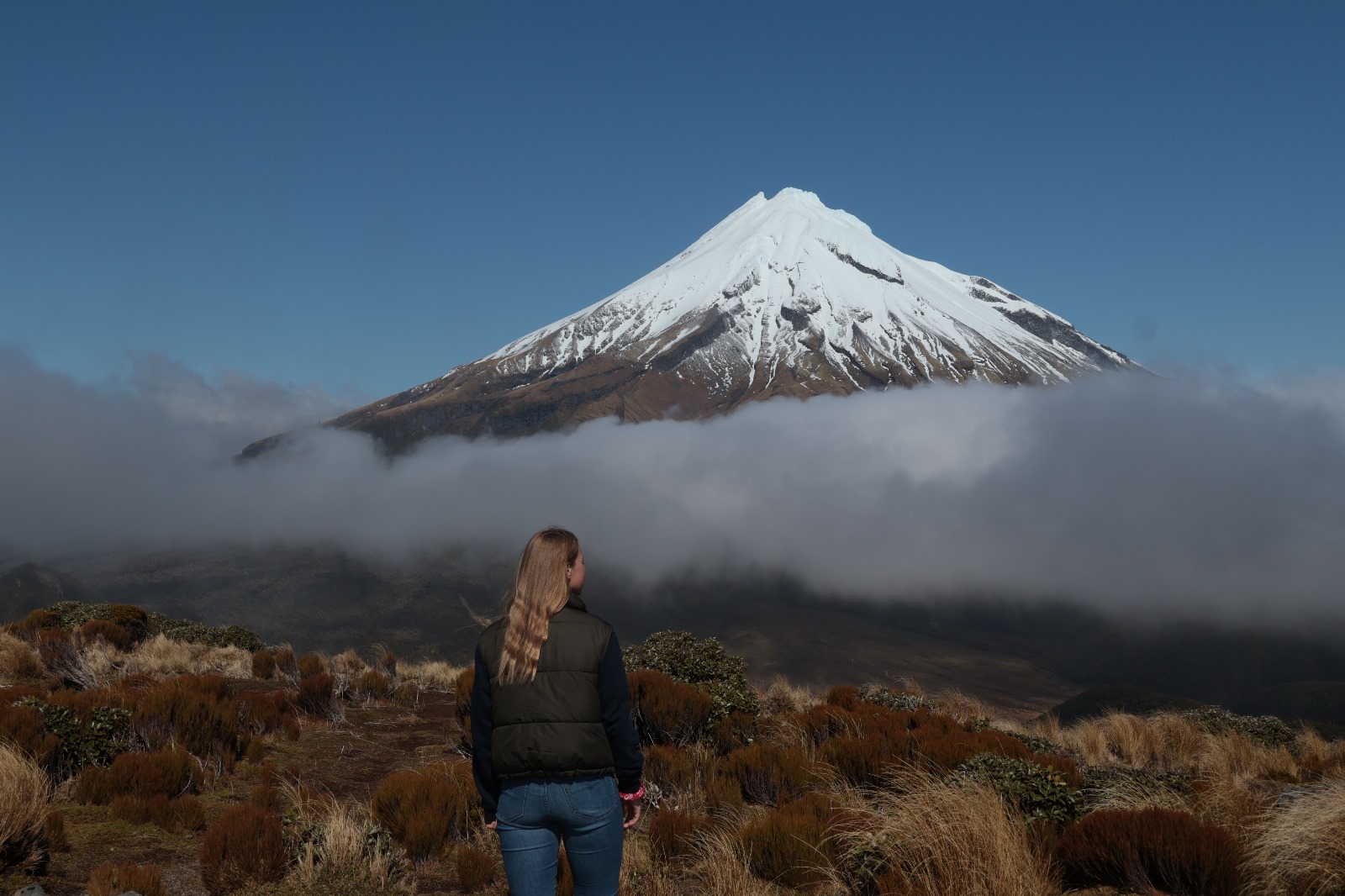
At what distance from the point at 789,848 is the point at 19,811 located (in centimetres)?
523

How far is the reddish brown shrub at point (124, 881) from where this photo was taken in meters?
5.25

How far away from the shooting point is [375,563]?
139m

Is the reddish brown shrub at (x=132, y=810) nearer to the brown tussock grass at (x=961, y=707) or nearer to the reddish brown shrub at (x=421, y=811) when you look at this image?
the reddish brown shrub at (x=421, y=811)

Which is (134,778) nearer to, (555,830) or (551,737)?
(555,830)

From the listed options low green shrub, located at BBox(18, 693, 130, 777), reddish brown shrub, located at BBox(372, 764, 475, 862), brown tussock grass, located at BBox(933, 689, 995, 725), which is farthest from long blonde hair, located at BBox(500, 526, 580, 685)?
brown tussock grass, located at BBox(933, 689, 995, 725)

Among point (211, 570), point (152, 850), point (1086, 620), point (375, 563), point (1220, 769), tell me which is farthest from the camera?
point (1086, 620)

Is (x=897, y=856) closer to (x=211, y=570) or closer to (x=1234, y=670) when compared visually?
(x=211, y=570)

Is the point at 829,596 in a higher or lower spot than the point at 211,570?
lower

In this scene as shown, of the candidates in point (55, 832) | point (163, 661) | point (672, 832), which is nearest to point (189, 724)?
point (55, 832)

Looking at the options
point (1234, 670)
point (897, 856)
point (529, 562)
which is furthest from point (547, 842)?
point (1234, 670)

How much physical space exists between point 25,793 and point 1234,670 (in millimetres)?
176216

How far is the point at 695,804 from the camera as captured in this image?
7977 mm

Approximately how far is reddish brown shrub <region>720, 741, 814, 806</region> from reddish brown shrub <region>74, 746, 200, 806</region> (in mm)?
4994

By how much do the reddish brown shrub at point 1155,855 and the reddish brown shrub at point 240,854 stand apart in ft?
17.2
